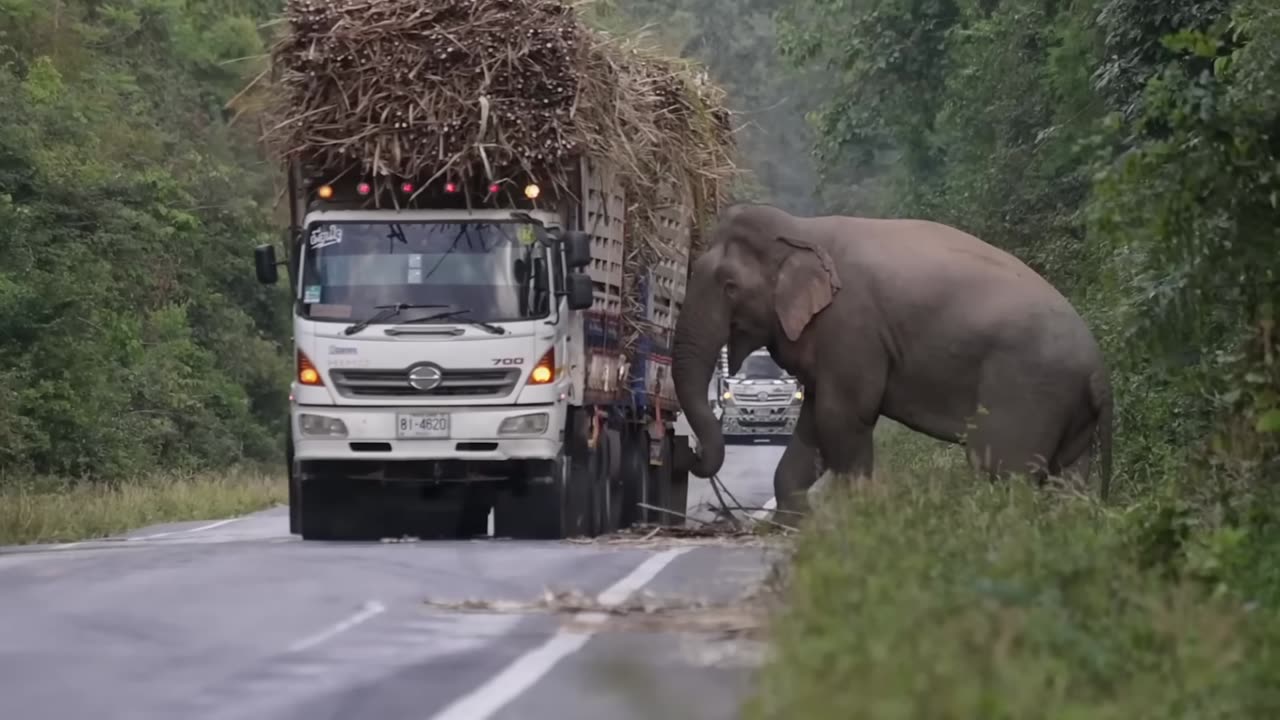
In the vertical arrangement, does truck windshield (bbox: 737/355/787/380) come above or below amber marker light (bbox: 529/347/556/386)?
below

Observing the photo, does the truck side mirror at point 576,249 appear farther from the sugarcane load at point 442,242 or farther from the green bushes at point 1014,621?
the green bushes at point 1014,621

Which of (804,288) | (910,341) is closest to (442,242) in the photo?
(804,288)

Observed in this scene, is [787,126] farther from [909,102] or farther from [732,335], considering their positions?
[732,335]

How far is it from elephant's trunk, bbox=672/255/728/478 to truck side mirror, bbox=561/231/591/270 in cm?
144

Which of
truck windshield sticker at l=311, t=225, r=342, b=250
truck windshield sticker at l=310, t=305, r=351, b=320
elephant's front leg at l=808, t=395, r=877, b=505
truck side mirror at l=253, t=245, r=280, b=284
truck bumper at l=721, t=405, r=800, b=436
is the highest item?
truck windshield sticker at l=311, t=225, r=342, b=250

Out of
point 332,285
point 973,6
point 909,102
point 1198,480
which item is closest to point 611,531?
point 332,285

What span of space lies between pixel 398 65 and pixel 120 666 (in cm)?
860

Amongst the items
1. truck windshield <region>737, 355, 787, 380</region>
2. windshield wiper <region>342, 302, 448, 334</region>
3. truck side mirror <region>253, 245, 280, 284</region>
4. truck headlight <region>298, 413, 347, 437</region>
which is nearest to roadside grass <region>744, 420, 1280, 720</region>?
windshield wiper <region>342, 302, 448, 334</region>

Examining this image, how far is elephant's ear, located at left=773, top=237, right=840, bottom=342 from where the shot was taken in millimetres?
18500

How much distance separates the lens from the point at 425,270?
18.3 meters

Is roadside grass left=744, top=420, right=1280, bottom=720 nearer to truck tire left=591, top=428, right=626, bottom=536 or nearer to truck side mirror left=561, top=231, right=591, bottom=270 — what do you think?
truck side mirror left=561, top=231, right=591, bottom=270

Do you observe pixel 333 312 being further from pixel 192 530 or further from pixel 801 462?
pixel 192 530

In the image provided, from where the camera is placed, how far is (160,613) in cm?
1219

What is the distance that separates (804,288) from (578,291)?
1675 mm
